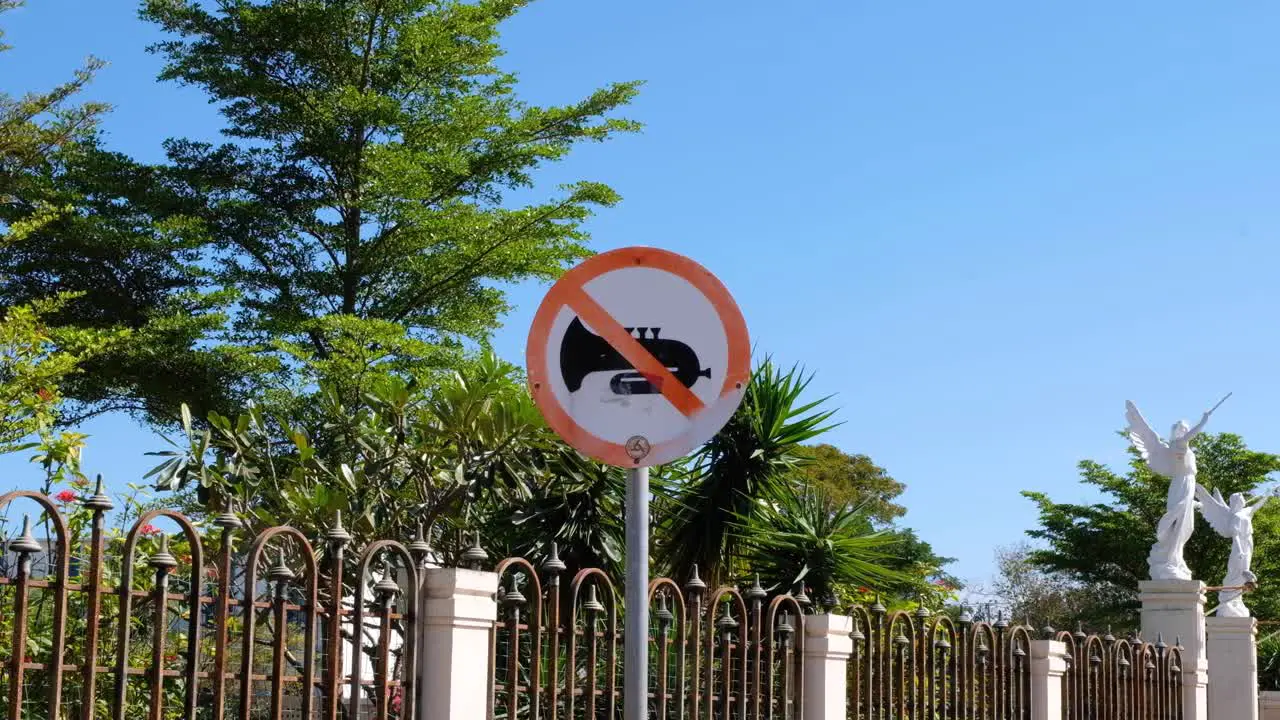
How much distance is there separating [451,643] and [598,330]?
6.27 ft

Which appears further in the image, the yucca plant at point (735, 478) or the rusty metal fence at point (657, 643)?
the yucca plant at point (735, 478)

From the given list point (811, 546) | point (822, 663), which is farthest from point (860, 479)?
point (822, 663)

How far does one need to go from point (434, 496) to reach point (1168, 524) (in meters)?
8.61

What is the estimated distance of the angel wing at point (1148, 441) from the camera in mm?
17125

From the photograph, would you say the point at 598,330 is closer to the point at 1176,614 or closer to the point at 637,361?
the point at 637,361

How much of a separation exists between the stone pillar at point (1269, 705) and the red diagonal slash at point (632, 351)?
18375mm

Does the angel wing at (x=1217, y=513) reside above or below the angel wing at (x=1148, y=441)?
below

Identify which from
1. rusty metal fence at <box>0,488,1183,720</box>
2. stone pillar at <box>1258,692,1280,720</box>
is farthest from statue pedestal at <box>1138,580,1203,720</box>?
stone pillar at <box>1258,692,1280,720</box>

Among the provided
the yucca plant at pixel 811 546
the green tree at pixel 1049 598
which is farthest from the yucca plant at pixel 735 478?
the green tree at pixel 1049 598

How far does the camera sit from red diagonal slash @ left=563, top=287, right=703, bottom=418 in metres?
3.95

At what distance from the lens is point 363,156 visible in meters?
24.4

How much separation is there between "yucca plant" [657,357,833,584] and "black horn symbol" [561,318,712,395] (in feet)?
27.4

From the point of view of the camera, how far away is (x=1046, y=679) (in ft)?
33.3

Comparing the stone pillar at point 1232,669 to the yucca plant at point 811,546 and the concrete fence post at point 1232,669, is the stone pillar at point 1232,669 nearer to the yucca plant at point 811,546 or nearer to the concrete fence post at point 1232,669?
the concrete fence post at point 1232,669
